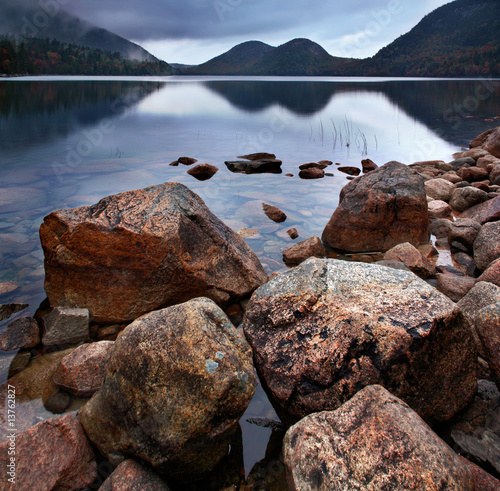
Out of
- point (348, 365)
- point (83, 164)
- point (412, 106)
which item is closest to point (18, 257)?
point (348, 365)

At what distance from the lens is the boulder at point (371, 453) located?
2297 millimetres

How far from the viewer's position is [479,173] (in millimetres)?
12047

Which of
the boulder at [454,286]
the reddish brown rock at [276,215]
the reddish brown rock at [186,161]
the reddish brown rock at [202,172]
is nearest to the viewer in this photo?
the boulder at [454,286]

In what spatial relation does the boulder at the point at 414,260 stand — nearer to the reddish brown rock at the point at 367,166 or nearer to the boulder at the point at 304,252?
the boulder at the point at 304,252

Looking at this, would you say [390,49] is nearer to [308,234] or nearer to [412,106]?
[412,106]

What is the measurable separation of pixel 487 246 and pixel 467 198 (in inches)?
148

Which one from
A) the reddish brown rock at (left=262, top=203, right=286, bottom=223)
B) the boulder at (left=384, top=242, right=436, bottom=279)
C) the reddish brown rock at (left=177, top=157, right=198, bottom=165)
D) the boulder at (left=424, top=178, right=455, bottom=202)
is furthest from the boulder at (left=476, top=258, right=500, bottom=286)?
the reddish brown rock at (left=177, top=157, right=198, bottom=165)

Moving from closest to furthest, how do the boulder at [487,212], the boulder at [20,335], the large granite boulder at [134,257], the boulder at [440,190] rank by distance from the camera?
1. the boulder at [20,335]
2. the large granite boulder at [134,257]
3. the boulder at [487,212]
4. the boulder at [440,190]

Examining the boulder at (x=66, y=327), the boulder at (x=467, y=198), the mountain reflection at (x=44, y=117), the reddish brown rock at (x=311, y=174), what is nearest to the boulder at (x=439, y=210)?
the boulder at (x=467, y=198)

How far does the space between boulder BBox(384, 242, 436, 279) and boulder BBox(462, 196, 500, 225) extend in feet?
8.24

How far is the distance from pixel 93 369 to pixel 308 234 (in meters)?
6.10

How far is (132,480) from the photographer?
9.11 ft

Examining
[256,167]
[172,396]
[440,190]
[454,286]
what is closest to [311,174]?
[256,167]

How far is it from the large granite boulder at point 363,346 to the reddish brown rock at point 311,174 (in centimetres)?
1145
